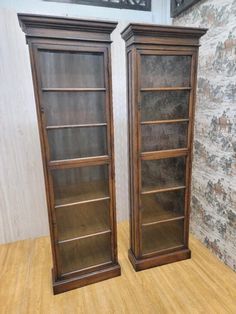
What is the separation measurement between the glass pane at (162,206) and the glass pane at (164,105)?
690 millimetres

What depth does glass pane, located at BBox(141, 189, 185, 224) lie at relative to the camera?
6.60ft

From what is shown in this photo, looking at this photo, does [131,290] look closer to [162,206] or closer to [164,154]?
[162,206]

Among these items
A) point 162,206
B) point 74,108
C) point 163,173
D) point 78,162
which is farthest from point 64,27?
point 162,206

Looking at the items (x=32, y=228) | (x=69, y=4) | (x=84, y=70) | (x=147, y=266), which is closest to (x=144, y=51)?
(x=84, y=70)

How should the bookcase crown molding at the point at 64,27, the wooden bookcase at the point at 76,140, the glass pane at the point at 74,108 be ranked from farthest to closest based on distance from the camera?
the glass pane at the point at 74,108 → the wooden bookcase at the point at 76,140 → the bookcase crown molding at the point at 64,27

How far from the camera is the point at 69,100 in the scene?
1624 millimetres

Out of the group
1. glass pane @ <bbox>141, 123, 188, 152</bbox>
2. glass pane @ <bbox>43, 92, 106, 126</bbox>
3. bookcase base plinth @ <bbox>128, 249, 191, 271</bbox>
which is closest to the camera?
glass pane @ <bbox>43, 92, 106, 126</bbox>

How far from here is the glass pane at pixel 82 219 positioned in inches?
71.0

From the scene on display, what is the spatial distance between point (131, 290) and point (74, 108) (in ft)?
4.97

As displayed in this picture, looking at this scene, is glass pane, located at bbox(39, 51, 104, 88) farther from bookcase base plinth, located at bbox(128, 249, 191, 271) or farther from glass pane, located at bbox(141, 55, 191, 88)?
bookcase base plinth, located at bbox(128, 249, 191, 271)

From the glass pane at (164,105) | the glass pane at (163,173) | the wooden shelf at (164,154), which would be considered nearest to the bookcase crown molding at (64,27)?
the glass pane at (164,105)

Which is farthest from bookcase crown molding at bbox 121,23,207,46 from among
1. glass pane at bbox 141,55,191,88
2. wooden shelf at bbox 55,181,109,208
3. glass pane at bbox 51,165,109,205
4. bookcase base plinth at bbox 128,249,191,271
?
bookcase base plinth at bbox 128,249,191,271

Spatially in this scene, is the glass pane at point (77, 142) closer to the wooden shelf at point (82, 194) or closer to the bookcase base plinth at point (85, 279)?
the wooden shelf at point (82, 194)

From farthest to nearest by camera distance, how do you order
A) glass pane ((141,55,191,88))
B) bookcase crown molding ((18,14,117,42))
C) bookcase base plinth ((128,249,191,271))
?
bookcase base plinth ((128,249,191,271)) → glass pane ((141,55,191,88)) → bookcase crown molding ((18,14,117,42))
